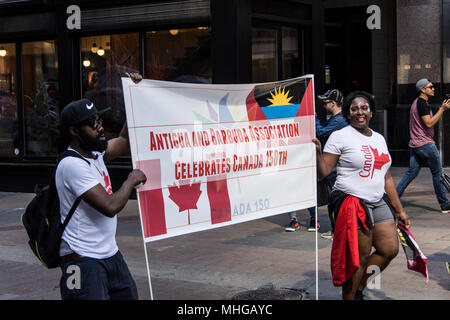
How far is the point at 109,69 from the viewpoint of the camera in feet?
43.7

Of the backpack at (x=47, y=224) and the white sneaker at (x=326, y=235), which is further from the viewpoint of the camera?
the white sneaker at (x=326, y=235)

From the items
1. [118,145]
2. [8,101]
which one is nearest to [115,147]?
[118,145]

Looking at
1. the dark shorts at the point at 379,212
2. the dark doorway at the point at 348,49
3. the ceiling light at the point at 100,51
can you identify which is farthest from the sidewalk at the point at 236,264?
the dark doorway at the point at 348,49

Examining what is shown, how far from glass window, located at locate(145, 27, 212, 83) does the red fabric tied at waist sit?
278 inches

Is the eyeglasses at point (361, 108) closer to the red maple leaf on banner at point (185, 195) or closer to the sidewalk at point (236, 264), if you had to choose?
the red maple leaf on banner at point (185, 195)

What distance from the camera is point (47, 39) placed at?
46.1ft

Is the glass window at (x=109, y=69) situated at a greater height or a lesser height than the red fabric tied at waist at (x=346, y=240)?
greater

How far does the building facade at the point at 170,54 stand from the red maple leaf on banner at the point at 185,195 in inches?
233

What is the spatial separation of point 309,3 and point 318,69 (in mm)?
1197

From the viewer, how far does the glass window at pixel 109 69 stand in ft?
42.8

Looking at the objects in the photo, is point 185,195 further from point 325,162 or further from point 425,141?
point 425,141
